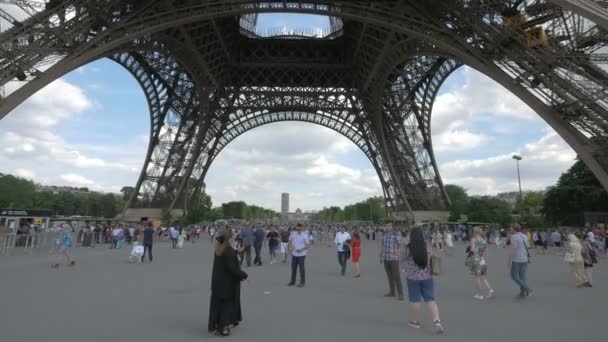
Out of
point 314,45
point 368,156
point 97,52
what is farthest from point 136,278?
point 368,156

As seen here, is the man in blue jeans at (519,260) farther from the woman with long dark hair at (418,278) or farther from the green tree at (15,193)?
the green tree at (15,193)

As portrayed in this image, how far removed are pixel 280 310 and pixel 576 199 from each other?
40.6 meters

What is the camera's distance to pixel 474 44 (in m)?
20.7

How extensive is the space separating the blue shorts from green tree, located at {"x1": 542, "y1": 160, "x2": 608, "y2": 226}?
38.5 meters

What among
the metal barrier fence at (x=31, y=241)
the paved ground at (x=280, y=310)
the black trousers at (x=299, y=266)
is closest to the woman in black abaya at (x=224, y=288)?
the paved ground at (x=280, y=310)

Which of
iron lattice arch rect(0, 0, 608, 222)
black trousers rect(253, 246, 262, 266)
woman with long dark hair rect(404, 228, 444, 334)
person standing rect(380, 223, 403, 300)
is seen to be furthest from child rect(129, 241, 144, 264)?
woman with long dark hair rect(404, 228, 444, 334)

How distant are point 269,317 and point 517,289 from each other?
22.4 feet

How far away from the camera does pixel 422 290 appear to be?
20.9 ft

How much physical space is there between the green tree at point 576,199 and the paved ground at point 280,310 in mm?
30389

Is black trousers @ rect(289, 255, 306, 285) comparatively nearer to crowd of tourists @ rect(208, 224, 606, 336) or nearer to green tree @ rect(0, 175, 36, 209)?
crowd of tourists @ rect(208, 224, 606, 336)

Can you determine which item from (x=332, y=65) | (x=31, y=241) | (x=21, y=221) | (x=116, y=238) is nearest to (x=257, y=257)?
(x=116, y=238)

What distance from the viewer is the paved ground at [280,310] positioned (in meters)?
6.02

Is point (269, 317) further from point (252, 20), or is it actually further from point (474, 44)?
point (252, 20)

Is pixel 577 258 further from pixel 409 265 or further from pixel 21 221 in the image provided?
pixel 21 221
